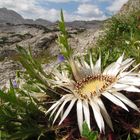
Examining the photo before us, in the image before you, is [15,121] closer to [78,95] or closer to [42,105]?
[42,105]

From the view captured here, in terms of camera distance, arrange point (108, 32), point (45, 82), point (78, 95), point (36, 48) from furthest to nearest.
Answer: point (36, 48) < point (108, 32) < point (45, 82) < point (78, 95)

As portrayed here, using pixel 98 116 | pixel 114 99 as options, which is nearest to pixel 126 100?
pixel 114 99

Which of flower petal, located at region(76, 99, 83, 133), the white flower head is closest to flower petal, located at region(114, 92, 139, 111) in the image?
the white flower head

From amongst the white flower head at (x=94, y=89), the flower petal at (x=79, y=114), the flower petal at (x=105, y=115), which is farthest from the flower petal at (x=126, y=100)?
the flower petal at (x=79, y=114)

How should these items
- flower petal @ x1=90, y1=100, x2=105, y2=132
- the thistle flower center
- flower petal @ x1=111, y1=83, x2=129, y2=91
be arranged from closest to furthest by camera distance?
flower petal @ x1=90, y1=100, x2=105, y2=132, flower petal @ x1=111, y1=83, x2=129, y2=91, the thistle flower center

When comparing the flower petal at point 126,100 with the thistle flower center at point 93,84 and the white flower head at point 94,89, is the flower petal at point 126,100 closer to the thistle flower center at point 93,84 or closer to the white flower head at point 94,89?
the white flower head at point 94,89

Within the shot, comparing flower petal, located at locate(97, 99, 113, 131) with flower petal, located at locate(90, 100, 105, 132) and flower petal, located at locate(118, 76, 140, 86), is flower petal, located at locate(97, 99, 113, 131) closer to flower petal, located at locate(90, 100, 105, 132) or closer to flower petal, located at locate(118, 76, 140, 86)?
flower petal, located at locate(90, 100, 105, 132)

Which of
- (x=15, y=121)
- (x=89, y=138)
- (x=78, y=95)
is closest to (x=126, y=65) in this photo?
(x=78, y=95)

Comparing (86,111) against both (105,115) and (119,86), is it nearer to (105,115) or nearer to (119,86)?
→ (105,115)
